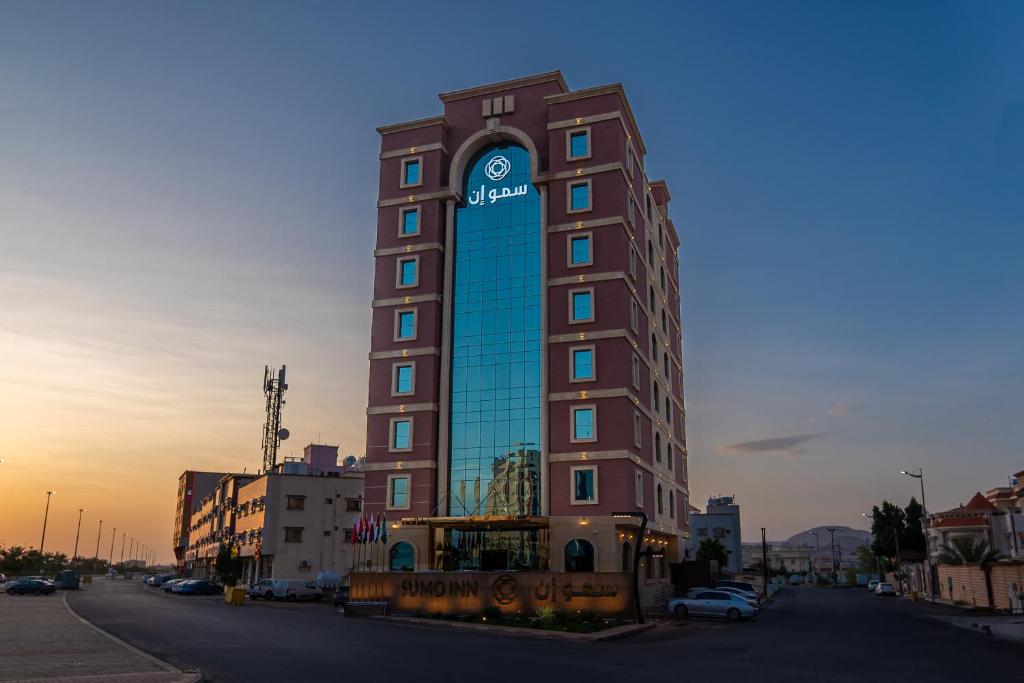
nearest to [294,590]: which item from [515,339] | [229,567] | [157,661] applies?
[229,567]

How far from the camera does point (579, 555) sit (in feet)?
173

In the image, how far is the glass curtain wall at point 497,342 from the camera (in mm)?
56406

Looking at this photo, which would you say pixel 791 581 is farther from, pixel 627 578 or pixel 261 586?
pixel 627 578

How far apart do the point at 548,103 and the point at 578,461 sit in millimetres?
26213

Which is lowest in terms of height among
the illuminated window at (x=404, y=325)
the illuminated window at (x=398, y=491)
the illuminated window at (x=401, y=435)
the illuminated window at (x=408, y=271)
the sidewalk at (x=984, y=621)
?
the sidewalk at (x=984, y=621)

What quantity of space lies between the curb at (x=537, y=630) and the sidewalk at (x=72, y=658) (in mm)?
14679

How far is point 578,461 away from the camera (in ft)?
179

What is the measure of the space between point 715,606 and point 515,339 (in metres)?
21.6

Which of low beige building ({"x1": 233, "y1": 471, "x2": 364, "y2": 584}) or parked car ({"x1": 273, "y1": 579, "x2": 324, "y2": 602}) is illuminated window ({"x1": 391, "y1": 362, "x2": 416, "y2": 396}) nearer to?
parked car ({"x1": 273, "y1": 579, "x2": 324, "y2": 602})

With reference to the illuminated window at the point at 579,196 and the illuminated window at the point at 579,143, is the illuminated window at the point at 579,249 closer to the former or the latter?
the illuminated window at the point at 579,196

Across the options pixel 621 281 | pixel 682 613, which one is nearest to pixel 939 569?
pixel 682 613

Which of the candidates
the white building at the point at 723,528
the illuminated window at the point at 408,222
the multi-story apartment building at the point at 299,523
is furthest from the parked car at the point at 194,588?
the white building at the point at 723,528

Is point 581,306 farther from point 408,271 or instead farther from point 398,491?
point 398,491

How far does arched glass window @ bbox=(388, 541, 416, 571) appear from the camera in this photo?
56.8 m
